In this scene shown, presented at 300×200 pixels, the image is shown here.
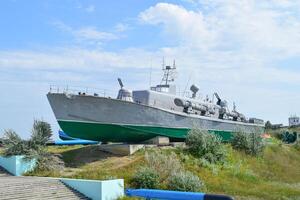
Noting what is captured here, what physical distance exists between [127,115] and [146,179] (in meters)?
6.33

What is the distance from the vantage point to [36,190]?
18.4 metres

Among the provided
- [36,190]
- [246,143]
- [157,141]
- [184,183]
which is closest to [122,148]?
[157,141]

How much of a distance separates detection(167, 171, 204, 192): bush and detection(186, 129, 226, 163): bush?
614cm

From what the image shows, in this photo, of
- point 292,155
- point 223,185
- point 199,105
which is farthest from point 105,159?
point 292,155

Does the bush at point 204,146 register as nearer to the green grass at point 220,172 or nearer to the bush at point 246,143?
the green grass at point 220,172

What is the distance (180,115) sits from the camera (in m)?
29.5

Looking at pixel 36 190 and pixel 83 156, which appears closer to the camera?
pixel 36 190

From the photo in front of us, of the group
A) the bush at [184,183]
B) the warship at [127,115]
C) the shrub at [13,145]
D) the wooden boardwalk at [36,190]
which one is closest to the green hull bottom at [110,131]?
the warship at [127,115]

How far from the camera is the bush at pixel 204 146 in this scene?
26438 mm

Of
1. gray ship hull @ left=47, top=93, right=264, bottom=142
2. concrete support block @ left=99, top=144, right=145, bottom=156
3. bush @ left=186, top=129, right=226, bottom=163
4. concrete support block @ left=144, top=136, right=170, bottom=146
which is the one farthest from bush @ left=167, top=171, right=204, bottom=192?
concrete support block @ left=144, top=136, right=170, bottom=146

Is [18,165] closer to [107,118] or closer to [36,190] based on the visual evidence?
[36,190]

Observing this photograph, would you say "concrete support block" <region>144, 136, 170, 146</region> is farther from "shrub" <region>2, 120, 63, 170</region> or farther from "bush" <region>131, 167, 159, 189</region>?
"bush" <region>131, 167, 159, 189</region>

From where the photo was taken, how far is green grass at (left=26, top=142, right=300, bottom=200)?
847 inches

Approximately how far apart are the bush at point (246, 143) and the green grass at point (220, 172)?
0.88 m
